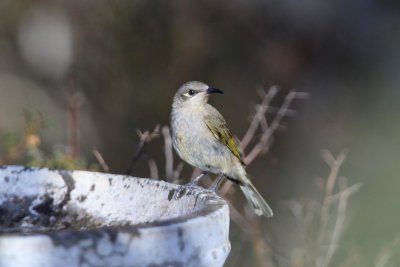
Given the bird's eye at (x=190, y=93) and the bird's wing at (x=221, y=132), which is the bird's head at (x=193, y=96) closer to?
the bird's eye at (x=190, y=93)

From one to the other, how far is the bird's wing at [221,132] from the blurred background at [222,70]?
3683 millimetres

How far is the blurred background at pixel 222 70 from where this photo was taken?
1027cm

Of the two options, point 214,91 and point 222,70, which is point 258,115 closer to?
point 214,91

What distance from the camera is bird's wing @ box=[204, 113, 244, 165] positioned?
6.03 metres

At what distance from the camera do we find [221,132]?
604 centimetres

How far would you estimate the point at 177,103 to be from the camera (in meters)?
6.22

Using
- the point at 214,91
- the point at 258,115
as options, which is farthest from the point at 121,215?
the point at 214,91

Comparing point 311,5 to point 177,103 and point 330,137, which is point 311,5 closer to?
point 330,137

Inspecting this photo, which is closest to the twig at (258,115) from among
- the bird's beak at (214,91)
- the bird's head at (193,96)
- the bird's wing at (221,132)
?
the bird's wing at (221,132)

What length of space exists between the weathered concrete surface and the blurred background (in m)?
5.96

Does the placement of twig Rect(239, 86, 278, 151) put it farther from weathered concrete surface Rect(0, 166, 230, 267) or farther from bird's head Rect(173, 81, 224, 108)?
weathered concrete surface Rect(0, 166, 230, 267)

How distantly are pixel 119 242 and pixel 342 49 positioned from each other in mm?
9123

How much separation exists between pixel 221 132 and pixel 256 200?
0.60 meters

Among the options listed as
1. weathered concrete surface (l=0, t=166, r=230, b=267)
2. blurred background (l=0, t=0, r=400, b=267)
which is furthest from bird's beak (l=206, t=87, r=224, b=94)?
blurred background (l=0, t=0, r=400, b=267)
